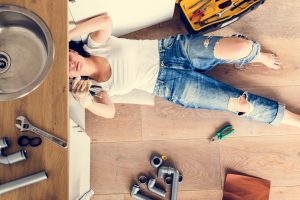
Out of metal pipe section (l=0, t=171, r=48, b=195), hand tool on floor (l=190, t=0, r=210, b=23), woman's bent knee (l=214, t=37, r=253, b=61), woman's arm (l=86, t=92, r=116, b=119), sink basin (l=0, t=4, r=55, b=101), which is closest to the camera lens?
metal pipe section (l=0, t=171, r=48, b=195)

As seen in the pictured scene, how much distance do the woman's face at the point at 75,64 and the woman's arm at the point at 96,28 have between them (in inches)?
2.5

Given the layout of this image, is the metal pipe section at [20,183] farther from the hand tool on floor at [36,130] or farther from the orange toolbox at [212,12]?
the orange toolbox at [212,12]

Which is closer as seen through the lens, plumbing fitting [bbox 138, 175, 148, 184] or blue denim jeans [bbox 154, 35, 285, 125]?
blue denim jeans [bbox 154, 35, 285, 125]

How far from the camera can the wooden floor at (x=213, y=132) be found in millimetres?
1621

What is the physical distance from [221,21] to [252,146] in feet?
1.95

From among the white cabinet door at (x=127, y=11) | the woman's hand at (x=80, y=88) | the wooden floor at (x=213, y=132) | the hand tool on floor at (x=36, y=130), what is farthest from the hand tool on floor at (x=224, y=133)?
the hand tool on floor at (x=36, y=130)

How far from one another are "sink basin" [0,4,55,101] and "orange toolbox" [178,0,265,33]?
0.77 m

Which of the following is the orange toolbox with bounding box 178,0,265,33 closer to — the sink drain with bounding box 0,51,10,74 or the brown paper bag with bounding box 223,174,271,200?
the brown paper bag with bounding box 223,174,271,200

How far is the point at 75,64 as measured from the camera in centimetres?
125

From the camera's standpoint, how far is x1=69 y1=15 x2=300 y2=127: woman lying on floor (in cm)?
140

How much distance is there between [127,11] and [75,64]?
332mm

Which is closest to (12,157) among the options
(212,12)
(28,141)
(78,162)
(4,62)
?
(28,141)

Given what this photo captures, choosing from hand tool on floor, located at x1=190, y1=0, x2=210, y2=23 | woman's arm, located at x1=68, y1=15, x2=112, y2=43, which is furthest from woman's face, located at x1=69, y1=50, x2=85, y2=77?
hand tool on floor, located at x1=190, y1=0, x2=210, y2=23

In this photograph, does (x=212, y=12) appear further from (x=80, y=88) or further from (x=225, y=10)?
(x=80, y=88)
